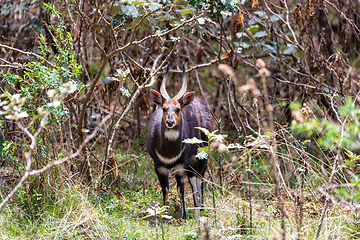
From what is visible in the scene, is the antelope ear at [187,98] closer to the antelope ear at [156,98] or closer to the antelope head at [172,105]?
the antelope head at [172,105]

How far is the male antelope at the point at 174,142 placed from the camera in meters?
5.42

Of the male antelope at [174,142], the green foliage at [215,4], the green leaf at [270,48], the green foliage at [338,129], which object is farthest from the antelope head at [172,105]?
the green foliage at [338,129]

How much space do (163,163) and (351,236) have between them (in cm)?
233

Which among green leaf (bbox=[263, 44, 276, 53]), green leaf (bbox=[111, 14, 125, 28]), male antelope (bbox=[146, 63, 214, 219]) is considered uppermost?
green leaf (bbox=[111, 14, 125, 28])

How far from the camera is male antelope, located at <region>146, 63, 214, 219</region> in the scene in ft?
17.8

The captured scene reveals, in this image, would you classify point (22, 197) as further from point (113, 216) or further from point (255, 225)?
point (255, 225)

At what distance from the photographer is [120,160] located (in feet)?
22.5

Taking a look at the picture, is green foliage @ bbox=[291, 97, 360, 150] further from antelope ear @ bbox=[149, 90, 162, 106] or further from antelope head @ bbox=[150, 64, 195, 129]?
antelope ear @ bbox=[149, 90, 162, 106]

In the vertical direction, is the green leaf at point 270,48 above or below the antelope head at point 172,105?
above

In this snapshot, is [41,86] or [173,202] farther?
[173,202]

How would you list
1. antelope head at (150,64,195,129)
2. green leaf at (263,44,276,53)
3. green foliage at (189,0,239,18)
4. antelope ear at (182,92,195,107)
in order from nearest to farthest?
green foliage at (189,0,239,18) → antelope head at (150,64,195,129) → antelope ear at (182,92,195,107) → green leaf at (263,44,276,53)

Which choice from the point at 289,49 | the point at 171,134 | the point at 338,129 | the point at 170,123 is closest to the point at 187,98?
the point at 171,134

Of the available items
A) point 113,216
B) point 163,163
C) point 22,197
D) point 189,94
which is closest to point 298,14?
point 189,94

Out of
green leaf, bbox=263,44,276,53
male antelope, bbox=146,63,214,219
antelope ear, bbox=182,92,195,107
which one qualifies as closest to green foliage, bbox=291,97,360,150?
male antelope, bbox=146,63,214,219
